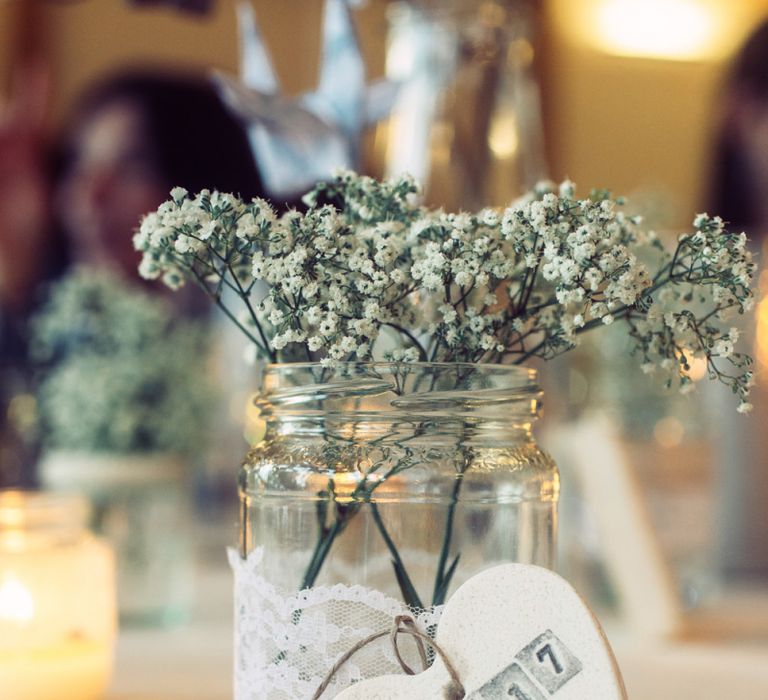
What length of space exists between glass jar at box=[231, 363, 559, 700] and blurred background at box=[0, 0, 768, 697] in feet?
1.57

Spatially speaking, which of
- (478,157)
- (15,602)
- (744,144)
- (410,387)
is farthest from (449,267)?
(744,144)

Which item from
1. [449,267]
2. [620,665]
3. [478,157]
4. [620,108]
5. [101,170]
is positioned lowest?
[620,665]

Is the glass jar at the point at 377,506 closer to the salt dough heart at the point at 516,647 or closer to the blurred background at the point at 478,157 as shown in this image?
the salt dough heart at the point at 516,647

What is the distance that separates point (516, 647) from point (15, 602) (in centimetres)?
35

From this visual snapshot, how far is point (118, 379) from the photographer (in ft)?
3.06

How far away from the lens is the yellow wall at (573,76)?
5.58 ft

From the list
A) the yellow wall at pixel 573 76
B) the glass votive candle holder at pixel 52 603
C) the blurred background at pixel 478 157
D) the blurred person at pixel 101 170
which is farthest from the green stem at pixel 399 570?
the yellow wall at pixel 573 76

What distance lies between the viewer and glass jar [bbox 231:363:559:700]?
40 centimetres

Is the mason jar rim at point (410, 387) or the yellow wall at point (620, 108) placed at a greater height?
the yellow wall at point (620, 108)

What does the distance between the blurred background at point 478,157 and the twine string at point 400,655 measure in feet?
1.67

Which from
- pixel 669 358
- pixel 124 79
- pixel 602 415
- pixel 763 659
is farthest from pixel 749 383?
pixel 124 79

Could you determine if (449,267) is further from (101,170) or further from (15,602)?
(101,170)

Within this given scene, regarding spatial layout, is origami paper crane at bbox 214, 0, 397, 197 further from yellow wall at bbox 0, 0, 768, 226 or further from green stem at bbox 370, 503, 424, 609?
yellow wall at bbox 0, 0, 768, 226

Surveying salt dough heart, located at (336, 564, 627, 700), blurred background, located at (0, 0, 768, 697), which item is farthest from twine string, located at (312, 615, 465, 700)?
blurred background, located at (0, 0, 768, 697)
